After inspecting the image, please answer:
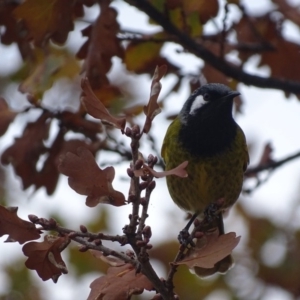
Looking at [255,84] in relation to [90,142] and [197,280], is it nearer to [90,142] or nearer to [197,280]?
[90,142]

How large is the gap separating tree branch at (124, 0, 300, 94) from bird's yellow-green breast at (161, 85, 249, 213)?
Result: 0.27m

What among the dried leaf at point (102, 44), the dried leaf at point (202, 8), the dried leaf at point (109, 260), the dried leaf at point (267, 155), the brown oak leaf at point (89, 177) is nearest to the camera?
the brown oak leaf at point (89, 177)

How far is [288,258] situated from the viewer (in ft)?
22.8

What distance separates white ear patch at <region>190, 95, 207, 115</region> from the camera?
474 cm

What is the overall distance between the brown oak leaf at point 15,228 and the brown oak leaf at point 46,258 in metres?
0.06

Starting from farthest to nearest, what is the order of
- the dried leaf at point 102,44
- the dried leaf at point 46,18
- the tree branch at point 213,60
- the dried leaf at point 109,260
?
the tree branch at point 213,60 < the dried leaf at point 102,44 < the dried leaf at point 46,18 < the dried leaf at point 109,260

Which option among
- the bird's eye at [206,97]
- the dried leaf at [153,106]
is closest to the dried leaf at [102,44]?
the bird's eye at [206,97]

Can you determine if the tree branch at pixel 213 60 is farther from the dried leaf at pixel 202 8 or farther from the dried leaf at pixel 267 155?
the dried leaf at pixel 267 155

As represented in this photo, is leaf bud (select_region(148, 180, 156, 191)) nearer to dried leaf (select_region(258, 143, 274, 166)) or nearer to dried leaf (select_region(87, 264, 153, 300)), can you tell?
dried leaf (select_region(87, 264, 153, 300))

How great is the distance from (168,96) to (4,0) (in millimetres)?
1324

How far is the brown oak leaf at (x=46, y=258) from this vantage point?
3039 millimetres

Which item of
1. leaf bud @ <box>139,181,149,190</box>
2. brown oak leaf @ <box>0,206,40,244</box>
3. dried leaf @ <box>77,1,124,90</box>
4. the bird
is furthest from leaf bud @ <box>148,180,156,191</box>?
the bird

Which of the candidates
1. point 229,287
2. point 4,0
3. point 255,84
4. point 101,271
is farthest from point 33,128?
point 229,287

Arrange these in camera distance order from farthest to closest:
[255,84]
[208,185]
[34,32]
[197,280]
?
1. [197,280]
2. [255,84]
3. [208,185]
4. [34,32]
